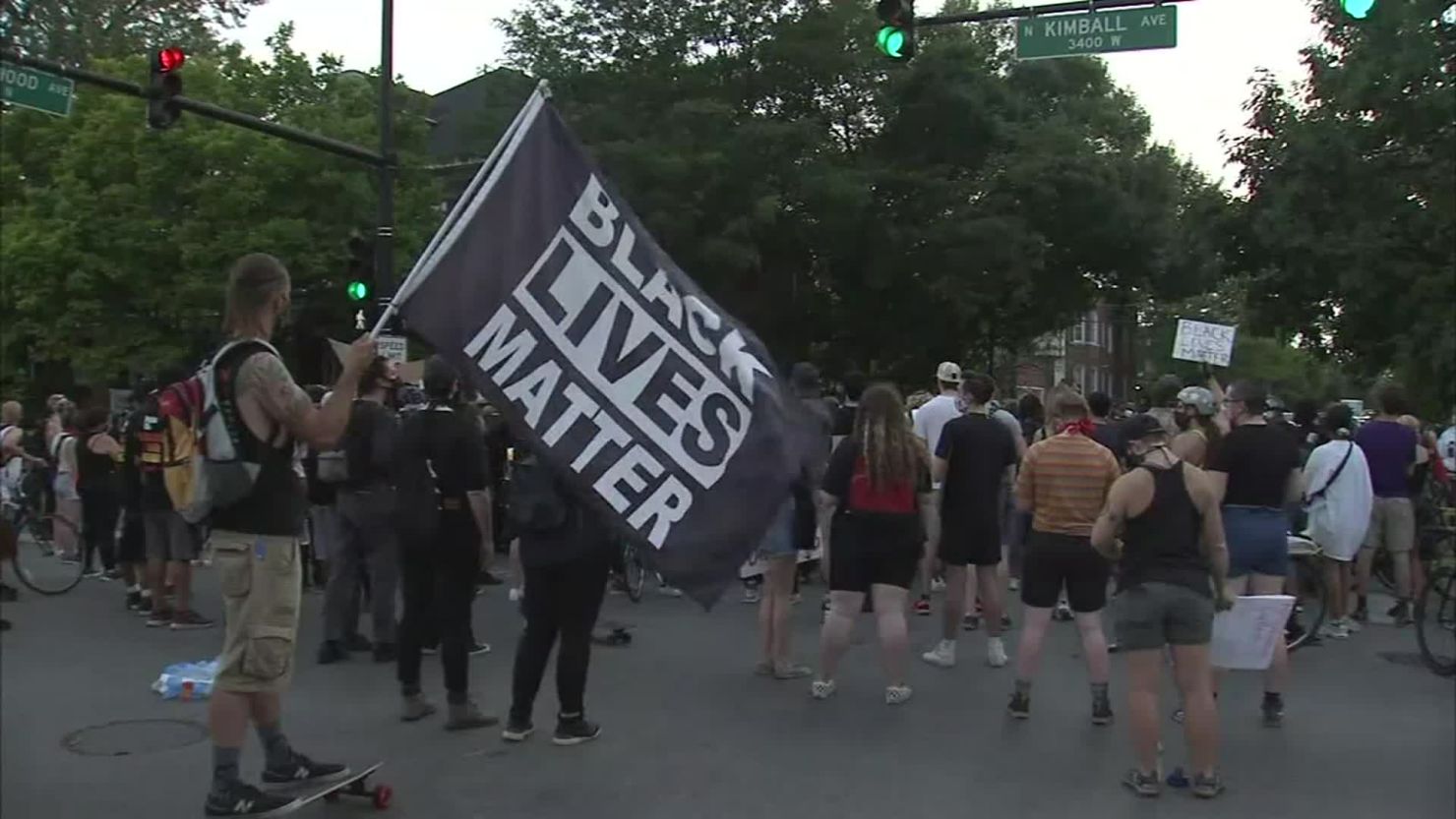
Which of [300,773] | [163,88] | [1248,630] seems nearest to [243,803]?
[300,773]

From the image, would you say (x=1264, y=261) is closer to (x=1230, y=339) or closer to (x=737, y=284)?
(x=1230, y=339)

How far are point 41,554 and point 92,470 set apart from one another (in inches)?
46.4

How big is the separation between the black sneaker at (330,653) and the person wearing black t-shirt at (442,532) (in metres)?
1.70

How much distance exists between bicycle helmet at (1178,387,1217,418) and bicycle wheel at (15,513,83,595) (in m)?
8.76

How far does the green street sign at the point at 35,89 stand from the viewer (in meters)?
10.4

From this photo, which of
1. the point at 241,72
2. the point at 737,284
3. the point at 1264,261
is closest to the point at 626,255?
the point at 1264,261

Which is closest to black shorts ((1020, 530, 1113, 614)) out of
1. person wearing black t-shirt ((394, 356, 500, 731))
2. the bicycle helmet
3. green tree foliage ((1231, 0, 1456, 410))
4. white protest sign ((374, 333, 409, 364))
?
the bicycle helmet

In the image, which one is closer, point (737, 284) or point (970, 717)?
point (970, 717)

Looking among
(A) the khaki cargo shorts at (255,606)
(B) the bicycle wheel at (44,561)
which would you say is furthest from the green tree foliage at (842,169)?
(A) the khaki cargo shorts at (255,606)

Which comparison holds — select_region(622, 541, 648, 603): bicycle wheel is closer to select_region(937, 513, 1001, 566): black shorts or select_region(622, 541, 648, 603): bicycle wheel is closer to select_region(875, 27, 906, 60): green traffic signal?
select_region(937, 513, 1001, 566): black shorts

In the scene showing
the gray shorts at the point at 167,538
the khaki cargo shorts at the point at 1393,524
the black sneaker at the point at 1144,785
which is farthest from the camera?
the khaki cargo shorts at the point at 1393,524

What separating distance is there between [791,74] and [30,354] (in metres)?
18.8

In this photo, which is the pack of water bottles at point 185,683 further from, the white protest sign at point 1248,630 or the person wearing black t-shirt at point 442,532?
the white protest sign at point 1248,630

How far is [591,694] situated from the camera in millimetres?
7617
